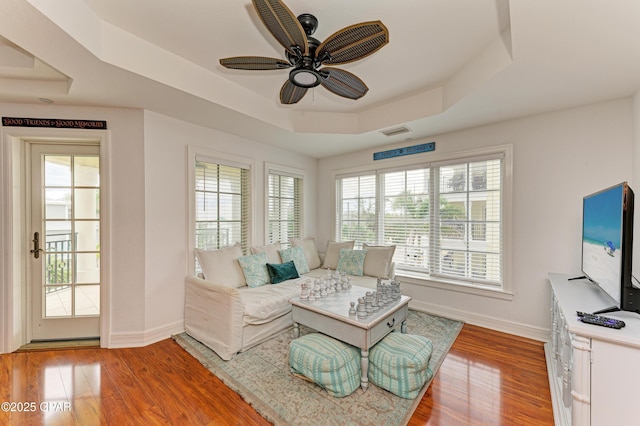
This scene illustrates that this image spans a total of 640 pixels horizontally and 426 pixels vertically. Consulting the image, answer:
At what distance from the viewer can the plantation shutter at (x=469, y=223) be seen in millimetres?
3102

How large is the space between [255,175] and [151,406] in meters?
2.84

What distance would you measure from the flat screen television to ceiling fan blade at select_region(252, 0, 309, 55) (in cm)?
203

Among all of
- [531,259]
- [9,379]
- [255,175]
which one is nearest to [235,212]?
[255,175]

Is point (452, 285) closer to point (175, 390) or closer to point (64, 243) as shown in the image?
point (175, 390)

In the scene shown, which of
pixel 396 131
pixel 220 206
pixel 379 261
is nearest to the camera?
pixel 396 131

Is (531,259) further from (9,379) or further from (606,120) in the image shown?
(9,379)

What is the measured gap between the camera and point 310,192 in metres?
4.88

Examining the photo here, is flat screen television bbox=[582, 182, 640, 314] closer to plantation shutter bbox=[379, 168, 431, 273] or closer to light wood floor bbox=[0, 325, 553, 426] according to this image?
light wood floor bbox=[0, 325, 553, 426]

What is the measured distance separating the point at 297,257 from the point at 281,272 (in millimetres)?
543

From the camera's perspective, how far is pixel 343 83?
1.92 m

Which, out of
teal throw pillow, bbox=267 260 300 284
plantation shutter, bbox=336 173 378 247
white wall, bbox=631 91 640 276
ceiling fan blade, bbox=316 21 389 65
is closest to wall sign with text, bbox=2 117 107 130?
teal throw pillow, bbox=267 260 300 284

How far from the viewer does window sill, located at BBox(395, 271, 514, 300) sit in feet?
9.82

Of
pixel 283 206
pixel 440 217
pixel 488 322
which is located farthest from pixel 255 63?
pixel 488 322

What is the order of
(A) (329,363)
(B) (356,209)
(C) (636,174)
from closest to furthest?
(A) (329,363) < (C) (636,174) < (B) (356,209)
